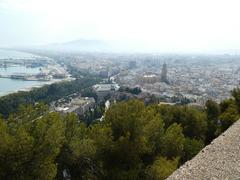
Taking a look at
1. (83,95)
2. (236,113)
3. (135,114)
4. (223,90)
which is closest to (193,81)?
(223,90)

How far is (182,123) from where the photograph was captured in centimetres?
1341

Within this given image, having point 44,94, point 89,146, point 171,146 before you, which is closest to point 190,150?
point 171,146

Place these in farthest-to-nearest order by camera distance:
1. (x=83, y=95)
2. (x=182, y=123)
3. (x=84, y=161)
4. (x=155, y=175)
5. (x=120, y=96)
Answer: (x=83, y=95) < (x=120, y=96) < (x=182, y=123) < (x=84, y=161) < (x=155, y=175)

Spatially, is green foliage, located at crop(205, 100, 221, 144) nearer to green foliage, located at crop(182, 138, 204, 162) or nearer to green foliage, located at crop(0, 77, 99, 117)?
green foliage, located at crop(182, 138, 204, 162)

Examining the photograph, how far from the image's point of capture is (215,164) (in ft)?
21.8

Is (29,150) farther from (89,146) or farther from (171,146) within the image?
(171,146)

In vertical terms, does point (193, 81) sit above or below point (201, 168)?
below

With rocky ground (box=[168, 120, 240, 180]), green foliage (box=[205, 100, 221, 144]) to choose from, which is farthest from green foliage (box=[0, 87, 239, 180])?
green foliage (box=[205, 100, 221, 144])

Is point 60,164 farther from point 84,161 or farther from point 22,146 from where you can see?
point 22,146

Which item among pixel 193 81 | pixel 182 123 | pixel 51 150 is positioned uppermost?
pixel 51 150

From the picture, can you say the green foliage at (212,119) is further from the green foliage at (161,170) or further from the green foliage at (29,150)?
the green foliage at (29,150)

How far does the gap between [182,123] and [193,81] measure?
141 ft

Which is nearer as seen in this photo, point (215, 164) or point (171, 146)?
point (215, 164)

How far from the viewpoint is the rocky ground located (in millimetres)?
6094
